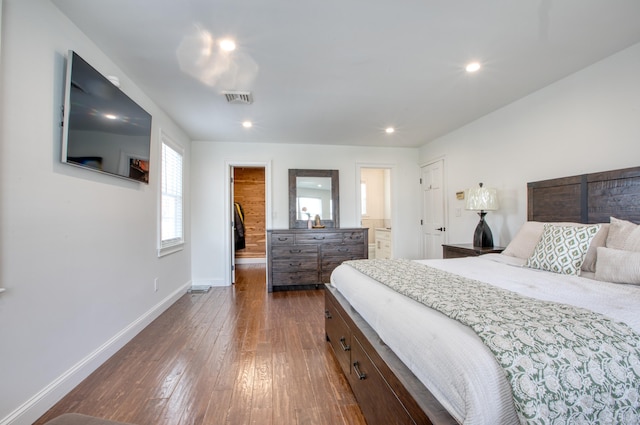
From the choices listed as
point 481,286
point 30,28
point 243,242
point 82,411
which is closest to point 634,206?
point 481,286

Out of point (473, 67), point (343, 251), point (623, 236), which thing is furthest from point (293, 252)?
point (623, 236)

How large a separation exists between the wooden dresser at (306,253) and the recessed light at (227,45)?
8.70 ft

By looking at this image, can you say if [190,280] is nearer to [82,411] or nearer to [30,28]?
[82,411]

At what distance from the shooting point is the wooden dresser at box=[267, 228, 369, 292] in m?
4.27

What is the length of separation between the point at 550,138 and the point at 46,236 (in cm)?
410

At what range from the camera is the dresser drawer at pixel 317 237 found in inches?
171

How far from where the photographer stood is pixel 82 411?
159cm

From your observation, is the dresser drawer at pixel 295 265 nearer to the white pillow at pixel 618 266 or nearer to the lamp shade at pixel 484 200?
the lamp shade at pixel 484 200

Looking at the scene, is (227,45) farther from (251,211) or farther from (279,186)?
(251,211)

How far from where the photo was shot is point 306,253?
14.3ft

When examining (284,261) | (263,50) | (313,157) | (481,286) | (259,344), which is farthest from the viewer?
(313,157)

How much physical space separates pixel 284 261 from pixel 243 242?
101 inches

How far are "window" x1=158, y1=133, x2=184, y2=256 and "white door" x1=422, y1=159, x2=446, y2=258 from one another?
3938mm

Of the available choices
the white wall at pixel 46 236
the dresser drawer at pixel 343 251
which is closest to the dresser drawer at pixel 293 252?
the dresser drawer at pixel 343 251
